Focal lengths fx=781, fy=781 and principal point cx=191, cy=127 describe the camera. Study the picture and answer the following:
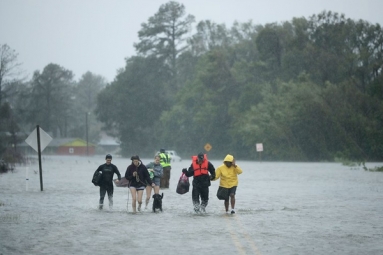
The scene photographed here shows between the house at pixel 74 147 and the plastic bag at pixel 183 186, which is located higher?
the house at pixel 74 147

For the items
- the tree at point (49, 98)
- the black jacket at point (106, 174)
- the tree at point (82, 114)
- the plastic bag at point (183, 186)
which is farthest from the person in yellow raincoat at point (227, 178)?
the tree at point (82, 114)

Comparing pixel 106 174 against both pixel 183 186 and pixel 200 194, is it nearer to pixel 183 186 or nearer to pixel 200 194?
pixel 183 186

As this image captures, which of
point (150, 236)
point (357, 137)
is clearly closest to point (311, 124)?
point (357, 137)

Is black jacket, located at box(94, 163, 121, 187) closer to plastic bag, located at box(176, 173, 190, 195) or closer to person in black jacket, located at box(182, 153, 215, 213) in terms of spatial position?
plastic bag, located at box(176, 173, 190, 195)

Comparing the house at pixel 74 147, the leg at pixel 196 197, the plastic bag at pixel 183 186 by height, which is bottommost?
the leg at pixel 196 197

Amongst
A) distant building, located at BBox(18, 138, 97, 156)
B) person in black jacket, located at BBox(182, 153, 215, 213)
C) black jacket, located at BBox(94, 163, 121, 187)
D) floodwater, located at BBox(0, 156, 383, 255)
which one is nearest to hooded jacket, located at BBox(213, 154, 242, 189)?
person in black jacket, located at BBox(182, 153, 215, 213)

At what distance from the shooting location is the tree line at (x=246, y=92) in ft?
299

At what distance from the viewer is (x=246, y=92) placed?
10969 cm

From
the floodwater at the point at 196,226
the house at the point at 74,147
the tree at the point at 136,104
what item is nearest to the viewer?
the floodwater at the point at 196,226

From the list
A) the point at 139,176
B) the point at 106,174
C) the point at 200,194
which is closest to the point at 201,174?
the point at 200,194

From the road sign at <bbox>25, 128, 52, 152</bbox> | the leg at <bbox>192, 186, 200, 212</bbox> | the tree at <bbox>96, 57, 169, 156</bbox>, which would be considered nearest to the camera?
the leg at <bbox>192, 186, 200, 212</bbox>

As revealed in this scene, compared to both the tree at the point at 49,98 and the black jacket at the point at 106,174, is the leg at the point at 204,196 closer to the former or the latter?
the black jacket at the point at 106,174

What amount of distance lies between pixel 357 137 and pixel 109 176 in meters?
69.2

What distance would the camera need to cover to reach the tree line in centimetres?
9112
